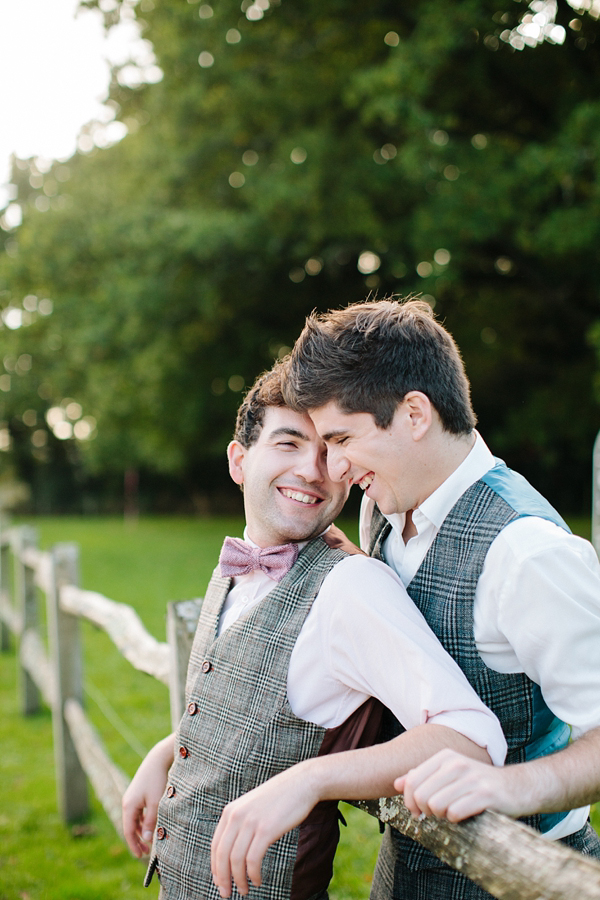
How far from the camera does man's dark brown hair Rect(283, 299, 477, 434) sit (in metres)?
1.61

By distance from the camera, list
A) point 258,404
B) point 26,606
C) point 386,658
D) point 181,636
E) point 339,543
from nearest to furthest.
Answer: point 386,658 < point 339,543 < point 258,404 < point 181,636 < point 26,606

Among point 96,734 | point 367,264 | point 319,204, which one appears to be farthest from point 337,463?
point 367,264

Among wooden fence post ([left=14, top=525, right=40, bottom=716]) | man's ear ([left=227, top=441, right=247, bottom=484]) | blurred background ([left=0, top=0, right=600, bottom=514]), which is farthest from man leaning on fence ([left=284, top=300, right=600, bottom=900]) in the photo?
blurred background ([left=0, top=0, right=600, bottom=514])

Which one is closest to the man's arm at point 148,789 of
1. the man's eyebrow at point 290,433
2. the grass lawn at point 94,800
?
the man's eyebrow at point 290,433

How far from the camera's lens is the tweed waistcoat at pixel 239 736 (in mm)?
1531

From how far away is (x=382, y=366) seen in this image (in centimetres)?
161

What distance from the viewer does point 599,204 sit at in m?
8.77

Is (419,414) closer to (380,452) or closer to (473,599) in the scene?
(380,452)

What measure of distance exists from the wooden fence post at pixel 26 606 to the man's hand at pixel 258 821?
5007mm

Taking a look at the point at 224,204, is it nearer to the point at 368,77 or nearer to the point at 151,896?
the point at 368,77

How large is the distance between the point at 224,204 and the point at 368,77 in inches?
191

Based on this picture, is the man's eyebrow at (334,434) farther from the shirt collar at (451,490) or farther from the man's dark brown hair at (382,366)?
the shirt collar at (451,490)

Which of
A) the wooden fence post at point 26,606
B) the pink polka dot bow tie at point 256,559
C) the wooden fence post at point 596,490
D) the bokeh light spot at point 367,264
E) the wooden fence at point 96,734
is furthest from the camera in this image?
the bokeh light spot at point 367,264

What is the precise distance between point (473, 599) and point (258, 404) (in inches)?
30.2
